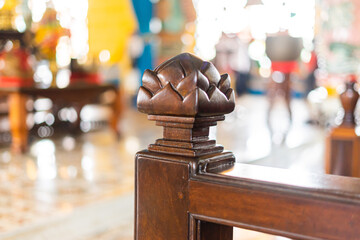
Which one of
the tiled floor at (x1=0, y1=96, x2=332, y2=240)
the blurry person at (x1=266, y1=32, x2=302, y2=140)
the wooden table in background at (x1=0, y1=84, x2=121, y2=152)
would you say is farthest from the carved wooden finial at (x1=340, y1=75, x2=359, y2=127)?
the wooden table in background at (x1=0, y1=84, x2=121, y2=152)

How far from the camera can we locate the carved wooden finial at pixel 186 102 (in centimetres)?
57

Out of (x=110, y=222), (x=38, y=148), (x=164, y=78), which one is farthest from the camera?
(x=38, y=148)

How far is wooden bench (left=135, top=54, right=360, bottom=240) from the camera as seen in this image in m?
0.49

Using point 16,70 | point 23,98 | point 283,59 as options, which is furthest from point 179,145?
point 283,59

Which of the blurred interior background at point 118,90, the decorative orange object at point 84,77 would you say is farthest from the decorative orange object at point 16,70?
the decorative orange object at point 84,77

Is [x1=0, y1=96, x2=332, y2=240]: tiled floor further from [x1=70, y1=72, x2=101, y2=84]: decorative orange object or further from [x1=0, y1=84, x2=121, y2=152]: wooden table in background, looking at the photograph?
[x1=70, y1=72, x2=101, y2=84]: decorative orange object

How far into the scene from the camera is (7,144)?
4.32 m

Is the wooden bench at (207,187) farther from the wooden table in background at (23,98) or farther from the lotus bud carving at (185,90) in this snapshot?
the wooden table in background at (23,98)

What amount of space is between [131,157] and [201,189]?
10.6ft

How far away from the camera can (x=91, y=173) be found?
312 cm

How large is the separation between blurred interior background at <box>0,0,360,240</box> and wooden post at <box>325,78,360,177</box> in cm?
30

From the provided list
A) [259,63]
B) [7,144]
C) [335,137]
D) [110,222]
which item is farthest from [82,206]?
[259,63]

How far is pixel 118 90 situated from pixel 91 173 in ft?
6.37

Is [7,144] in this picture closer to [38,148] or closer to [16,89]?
[38,148]
